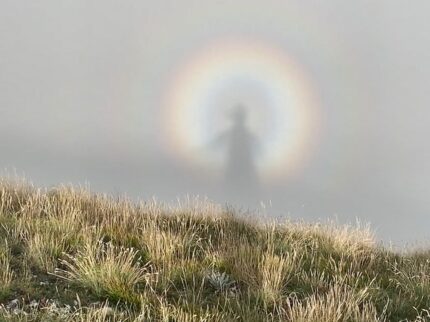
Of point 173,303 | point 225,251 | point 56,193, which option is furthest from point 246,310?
point 56,193

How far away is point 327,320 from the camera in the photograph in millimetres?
4883

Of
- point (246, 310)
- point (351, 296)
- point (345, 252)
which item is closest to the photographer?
point (246, 310)

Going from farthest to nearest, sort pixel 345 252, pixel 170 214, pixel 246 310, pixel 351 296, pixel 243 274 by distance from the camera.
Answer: pixel 170 214 < pixel 345 252 < pixel 243 274 < pixel 351 296 < pixel 246 310

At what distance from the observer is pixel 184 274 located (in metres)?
5.89

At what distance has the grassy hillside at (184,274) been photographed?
16.5 feet

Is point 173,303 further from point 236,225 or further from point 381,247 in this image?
point 381,247

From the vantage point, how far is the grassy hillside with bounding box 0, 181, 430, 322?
198 inches

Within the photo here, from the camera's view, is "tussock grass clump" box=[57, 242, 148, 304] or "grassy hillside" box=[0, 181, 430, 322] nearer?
"grassy hillside" box=[0, 181, 430, 322]

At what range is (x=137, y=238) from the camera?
712 centimetres

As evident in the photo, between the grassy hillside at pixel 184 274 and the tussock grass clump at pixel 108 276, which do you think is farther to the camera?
the tussock grass clump at pixel 108 276

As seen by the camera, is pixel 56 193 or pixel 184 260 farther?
pixel 56 193

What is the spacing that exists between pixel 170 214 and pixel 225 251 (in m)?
2.43

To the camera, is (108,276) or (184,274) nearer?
(108,276)

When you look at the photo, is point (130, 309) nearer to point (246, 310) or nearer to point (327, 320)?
point (246, 310)
